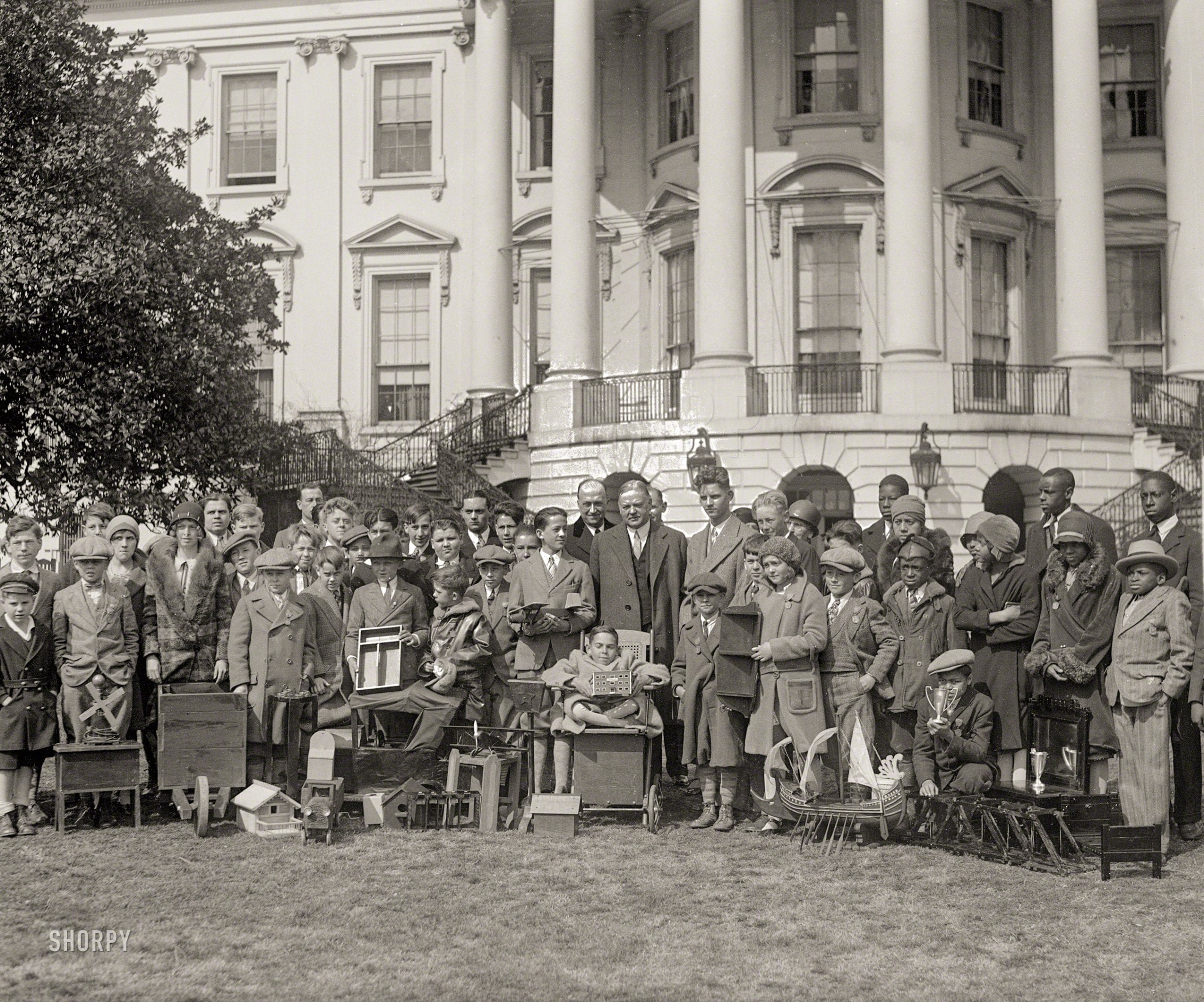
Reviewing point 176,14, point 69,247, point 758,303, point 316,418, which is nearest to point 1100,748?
point 69,247

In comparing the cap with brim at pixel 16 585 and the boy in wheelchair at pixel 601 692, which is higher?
the cap with brim at pixel 16 585

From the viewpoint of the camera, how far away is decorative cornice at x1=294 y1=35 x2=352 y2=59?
99.6 ft

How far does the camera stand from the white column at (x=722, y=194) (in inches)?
931

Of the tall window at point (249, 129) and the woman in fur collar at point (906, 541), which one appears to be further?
the tall window at point (249, 129)

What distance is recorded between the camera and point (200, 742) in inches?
389

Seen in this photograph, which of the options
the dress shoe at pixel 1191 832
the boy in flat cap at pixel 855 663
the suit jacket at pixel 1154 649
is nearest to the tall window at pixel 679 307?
the boy in flat cap at pixel 855 663

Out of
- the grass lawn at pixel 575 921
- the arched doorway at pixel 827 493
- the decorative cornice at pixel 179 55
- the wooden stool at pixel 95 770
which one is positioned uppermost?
the decorative cornice at pixel 179 55

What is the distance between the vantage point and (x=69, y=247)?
701 inches

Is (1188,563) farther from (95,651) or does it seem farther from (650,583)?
(95,651)

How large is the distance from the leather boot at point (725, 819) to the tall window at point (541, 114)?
21059 millimetres

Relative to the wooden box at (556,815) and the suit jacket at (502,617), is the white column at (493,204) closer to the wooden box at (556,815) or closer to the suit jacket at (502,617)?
the suit jacket at (502,617)

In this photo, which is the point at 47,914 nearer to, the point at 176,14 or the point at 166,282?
the point at 166,282

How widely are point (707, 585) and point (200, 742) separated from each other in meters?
3.41

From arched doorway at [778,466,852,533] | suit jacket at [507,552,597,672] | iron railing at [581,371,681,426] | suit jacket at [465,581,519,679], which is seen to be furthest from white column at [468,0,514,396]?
suit jacket at [507,552,597,672]
